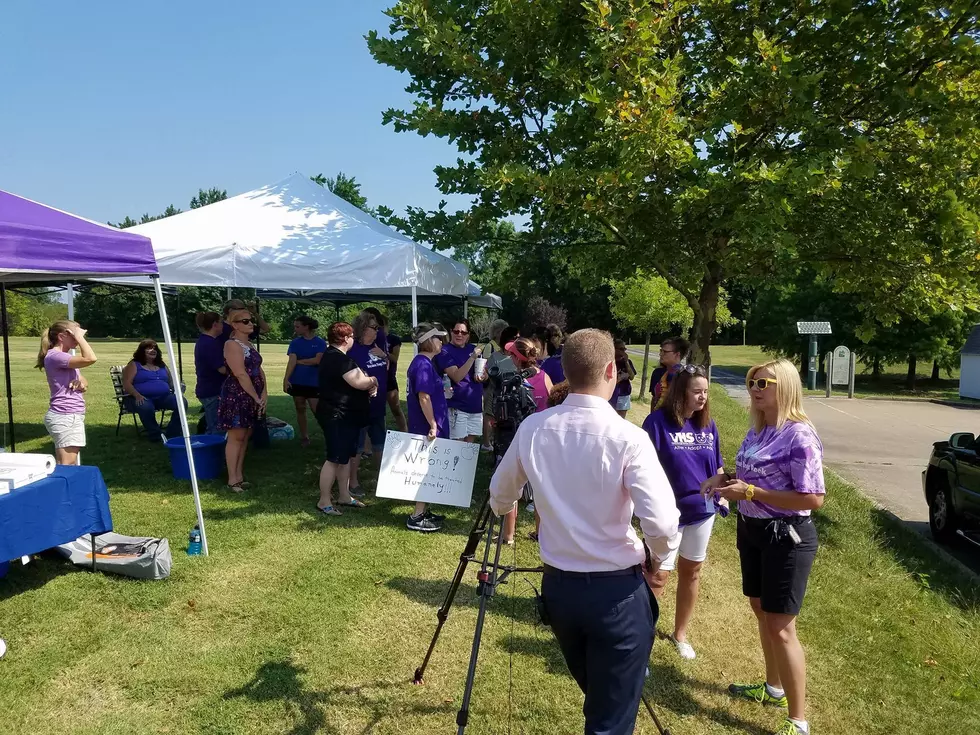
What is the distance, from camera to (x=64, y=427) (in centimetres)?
592

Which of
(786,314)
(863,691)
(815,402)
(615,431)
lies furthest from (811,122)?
(786,314)

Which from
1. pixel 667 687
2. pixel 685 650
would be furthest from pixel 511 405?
pixel 667 687

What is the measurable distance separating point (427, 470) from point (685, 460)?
257 cm

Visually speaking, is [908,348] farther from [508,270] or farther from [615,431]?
[615,431]

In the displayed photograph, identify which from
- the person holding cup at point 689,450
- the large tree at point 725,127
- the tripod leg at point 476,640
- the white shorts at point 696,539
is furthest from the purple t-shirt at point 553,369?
the tripod leg at point 476,640

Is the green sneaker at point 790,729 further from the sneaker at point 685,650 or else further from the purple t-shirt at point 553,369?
the purple t-shirt at point 553,369

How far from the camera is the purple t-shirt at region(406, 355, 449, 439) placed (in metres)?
5.70

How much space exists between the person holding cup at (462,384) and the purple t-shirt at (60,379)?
3429 millimetres

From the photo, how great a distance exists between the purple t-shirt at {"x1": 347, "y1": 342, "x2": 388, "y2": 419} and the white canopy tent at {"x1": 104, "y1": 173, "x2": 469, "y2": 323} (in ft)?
2.03

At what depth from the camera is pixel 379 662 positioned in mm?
3641

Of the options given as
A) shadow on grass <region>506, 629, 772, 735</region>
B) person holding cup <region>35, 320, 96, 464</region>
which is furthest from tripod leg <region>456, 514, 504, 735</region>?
person holding cup <region>35, 320, 96, 464</region>

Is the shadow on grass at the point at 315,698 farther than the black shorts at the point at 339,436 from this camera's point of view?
No

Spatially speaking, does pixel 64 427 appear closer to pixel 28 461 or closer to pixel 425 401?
pixel 28 461

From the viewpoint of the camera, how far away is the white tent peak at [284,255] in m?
6.82
